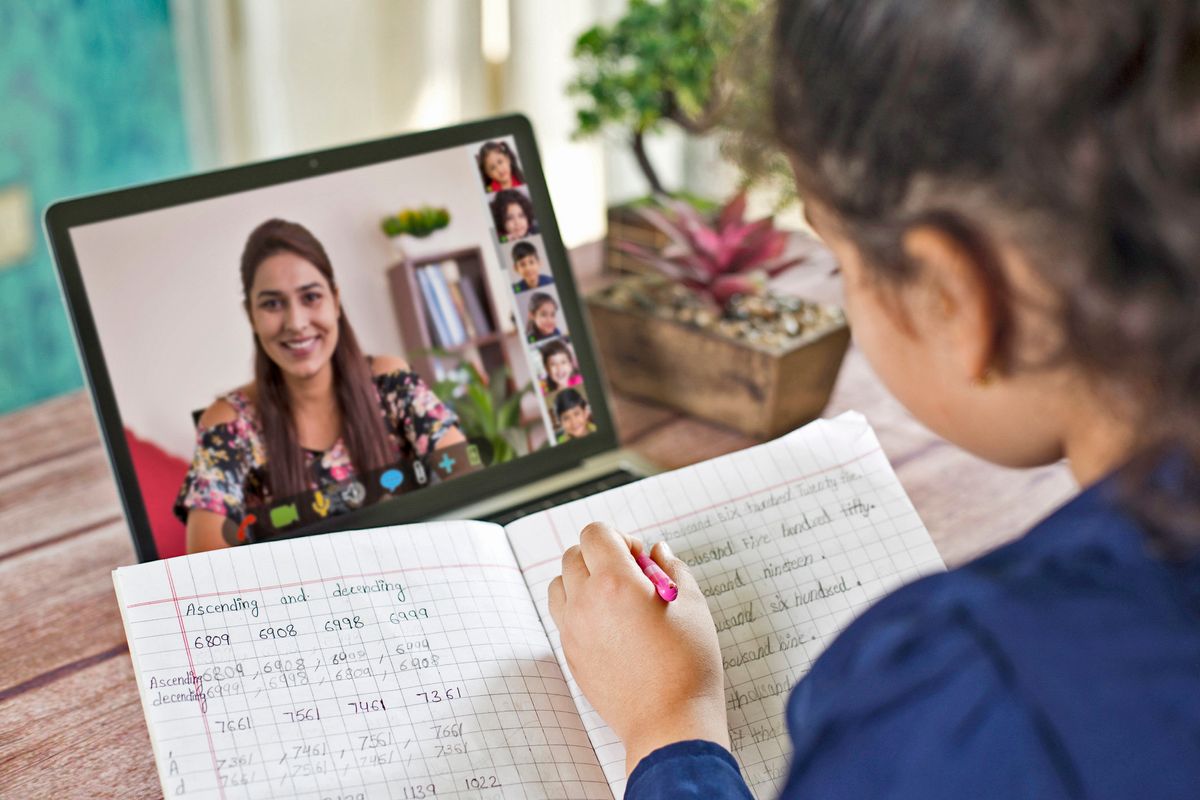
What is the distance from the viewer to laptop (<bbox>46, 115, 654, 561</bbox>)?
723mm

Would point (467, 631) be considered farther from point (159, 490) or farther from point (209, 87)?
point (209, 87)

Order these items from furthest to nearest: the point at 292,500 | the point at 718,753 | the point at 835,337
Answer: the point at 835,337, the point at 292,500, the point at 718,753

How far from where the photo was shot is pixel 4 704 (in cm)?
63

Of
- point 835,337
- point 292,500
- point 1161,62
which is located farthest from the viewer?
point 835,337

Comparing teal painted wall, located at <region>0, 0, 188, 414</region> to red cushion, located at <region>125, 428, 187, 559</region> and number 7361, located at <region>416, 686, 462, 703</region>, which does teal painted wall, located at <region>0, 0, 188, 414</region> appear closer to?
red cushion, located at <region>125, 428, 187, 559</region>

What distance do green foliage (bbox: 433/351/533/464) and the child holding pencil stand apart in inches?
15.8

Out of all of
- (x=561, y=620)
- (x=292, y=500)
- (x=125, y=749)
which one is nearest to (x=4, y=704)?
(x=125, y=749)

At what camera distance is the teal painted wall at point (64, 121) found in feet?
5.41

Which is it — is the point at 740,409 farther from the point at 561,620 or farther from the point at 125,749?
the point at 125,749

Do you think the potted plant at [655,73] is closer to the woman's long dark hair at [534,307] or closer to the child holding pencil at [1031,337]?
the woman's long dark hair at [534,307]

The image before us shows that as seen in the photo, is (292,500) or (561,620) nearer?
(561,620)

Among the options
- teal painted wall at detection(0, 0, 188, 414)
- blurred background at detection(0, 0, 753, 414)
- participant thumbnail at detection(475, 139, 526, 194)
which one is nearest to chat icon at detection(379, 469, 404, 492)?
participant thumbnail at detection(475, 139, 526, 194)

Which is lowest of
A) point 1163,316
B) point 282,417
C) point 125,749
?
point 125,749

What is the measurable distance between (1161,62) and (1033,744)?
0.75ft
